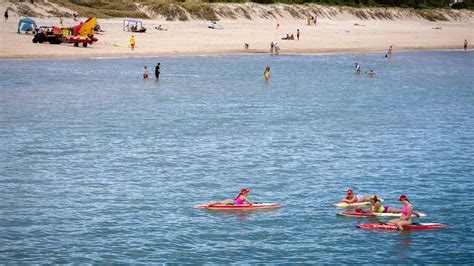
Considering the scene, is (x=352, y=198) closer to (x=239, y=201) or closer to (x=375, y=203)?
(x=375, y=203)

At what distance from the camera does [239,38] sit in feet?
398

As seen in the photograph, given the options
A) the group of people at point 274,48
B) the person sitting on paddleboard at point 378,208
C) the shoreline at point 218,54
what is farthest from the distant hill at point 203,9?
the person sitting on paddleboard at point 378,208

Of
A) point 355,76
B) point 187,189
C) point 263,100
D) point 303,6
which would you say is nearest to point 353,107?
point 263,100

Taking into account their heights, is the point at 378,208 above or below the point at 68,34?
below

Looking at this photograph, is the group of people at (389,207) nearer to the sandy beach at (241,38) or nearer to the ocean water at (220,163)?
the ocean water at (220,163)

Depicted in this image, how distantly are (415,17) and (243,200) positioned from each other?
515 feet

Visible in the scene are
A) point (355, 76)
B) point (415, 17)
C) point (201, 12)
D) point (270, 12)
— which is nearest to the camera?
point (355, 76)

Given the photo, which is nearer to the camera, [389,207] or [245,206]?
[389,207]

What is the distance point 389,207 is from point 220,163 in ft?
43.3

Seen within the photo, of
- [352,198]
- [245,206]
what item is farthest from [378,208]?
[245,206]

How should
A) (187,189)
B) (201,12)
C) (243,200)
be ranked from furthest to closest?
(201,12), (187,189), (243,200)

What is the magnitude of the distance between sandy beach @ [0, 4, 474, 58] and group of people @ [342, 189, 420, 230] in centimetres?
6224

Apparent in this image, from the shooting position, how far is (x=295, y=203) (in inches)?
1565

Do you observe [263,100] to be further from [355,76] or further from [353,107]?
[355,76]
